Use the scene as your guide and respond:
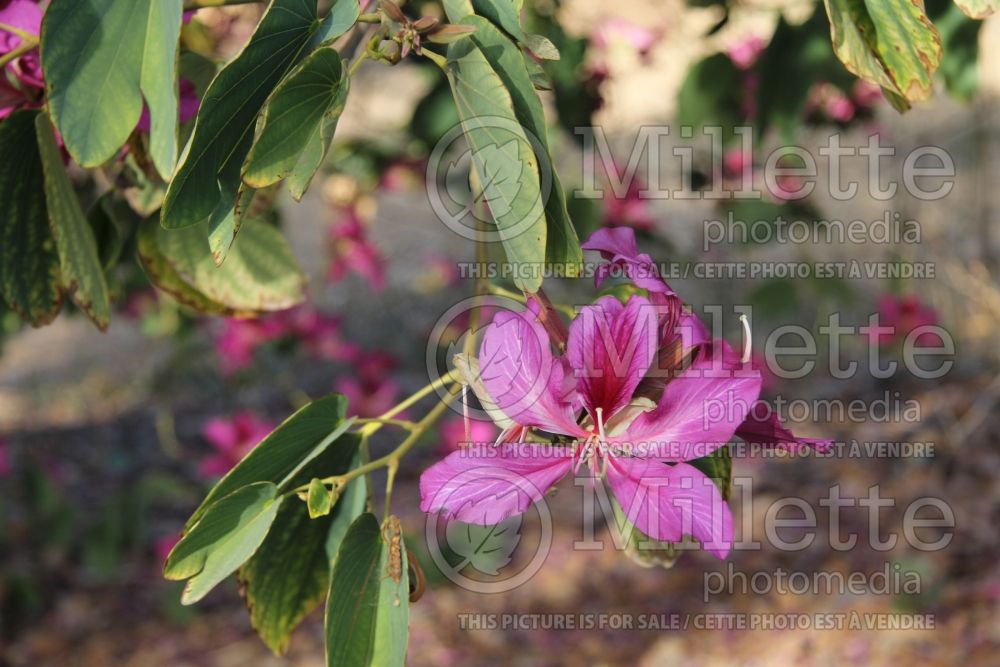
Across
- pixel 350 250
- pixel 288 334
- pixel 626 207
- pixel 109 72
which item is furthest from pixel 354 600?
pixel 350 250

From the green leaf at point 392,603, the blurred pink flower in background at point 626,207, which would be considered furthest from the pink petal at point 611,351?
the blurred pink flower in background at point 626,207

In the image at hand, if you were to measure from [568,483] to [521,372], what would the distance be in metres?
2.60

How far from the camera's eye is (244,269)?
2.85 feet

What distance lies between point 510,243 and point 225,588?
2.35 meters

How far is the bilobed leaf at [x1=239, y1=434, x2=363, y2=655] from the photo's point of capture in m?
0.67

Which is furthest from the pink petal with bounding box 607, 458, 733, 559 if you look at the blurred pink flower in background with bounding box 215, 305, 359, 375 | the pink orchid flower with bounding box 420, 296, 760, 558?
the blurred pink flower in background with bounding box 215, 305, 359, 375

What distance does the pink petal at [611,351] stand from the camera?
539 mm

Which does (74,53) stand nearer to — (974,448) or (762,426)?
(762,426)

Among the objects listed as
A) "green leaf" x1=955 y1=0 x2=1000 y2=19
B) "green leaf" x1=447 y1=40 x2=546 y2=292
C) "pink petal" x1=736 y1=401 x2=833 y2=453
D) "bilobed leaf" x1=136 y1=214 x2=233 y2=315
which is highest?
"green leaf" x1=955 y1=0 x2=1000 y2=19

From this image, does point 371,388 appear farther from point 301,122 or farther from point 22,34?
point 301,122

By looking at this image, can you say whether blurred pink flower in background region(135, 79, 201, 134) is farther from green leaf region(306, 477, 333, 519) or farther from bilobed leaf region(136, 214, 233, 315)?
green leaf region(306, 477, 333, 519)

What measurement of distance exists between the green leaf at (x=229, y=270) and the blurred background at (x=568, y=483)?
530mm

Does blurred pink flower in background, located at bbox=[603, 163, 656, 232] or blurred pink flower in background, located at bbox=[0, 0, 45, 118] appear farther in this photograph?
blurred pink flower in background, located at bbox=[603, 163, 656, 232]

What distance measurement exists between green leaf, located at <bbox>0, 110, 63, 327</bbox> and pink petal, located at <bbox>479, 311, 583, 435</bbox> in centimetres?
39
